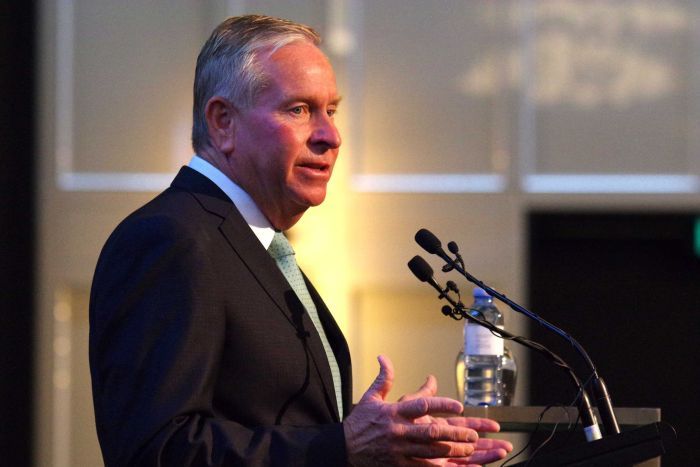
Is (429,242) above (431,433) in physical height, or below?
above

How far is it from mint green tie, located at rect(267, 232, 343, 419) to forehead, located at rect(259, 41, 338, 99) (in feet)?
0.93

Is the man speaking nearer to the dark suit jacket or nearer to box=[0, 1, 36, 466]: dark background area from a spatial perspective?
the dark suit jacket

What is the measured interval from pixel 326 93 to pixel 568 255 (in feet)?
7.45

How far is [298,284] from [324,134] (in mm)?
287

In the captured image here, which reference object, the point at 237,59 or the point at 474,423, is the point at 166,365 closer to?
the point at 474,423

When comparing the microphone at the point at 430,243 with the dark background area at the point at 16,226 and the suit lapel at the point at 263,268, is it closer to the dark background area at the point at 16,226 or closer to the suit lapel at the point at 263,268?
the suit lapel at the point at 263,268

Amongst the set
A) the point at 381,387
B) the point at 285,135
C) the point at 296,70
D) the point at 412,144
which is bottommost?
the point at 381,387

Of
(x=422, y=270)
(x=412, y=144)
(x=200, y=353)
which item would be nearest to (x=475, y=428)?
(x=422, y=270)

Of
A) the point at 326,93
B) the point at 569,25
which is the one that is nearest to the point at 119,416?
the point at 326,93

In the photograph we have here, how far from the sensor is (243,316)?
1.99m

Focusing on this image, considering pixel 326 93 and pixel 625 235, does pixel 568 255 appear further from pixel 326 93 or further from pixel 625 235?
pixel 326 93

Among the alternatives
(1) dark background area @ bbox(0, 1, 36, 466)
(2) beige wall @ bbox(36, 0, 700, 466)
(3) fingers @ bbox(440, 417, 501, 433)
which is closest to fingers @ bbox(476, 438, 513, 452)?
(3) fingers @ bbox(440, 417, 501, 433)

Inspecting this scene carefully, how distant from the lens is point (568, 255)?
14.3 ft

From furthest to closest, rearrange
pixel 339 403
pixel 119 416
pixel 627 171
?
pixel 627 171, pixel 339 403, pixel 119 416
